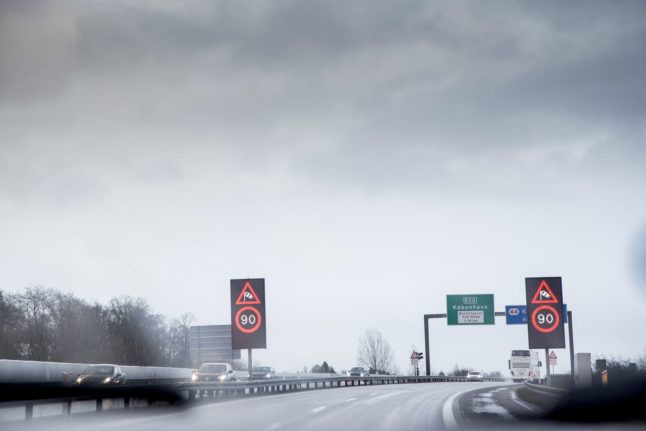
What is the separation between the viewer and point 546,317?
70.5 ft

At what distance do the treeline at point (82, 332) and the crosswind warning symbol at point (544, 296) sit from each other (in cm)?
9402

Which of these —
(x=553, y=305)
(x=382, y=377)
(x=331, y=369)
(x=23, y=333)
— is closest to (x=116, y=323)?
(x=23, y=333)

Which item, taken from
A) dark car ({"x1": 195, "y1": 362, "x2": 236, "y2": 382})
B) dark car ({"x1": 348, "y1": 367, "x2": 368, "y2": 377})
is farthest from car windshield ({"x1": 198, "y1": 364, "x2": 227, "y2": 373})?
dark car ({"x1": 348, "y1": 367, "x2": 368, "y2": 377})

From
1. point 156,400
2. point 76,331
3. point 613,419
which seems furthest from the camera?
point 76,331

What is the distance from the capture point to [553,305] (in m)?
A: 21.5

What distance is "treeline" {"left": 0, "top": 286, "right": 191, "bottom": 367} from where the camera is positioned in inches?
4409

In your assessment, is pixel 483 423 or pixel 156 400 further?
pixel 156 400

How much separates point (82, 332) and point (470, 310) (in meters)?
71.9

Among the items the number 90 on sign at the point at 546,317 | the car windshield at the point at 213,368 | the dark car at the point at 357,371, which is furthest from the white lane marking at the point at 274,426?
the dark car at the point at 357,371

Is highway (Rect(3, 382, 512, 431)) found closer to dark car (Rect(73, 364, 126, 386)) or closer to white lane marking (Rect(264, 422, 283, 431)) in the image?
white lane marking (Rect(264, 422, 283, 431))

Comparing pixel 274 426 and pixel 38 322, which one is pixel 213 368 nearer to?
pixel 274 426

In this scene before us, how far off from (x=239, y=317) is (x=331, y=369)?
112057 mm

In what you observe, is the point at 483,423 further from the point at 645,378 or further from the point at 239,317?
the point at 239,317

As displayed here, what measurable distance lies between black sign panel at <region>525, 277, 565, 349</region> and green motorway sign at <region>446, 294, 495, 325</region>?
50.7 m
